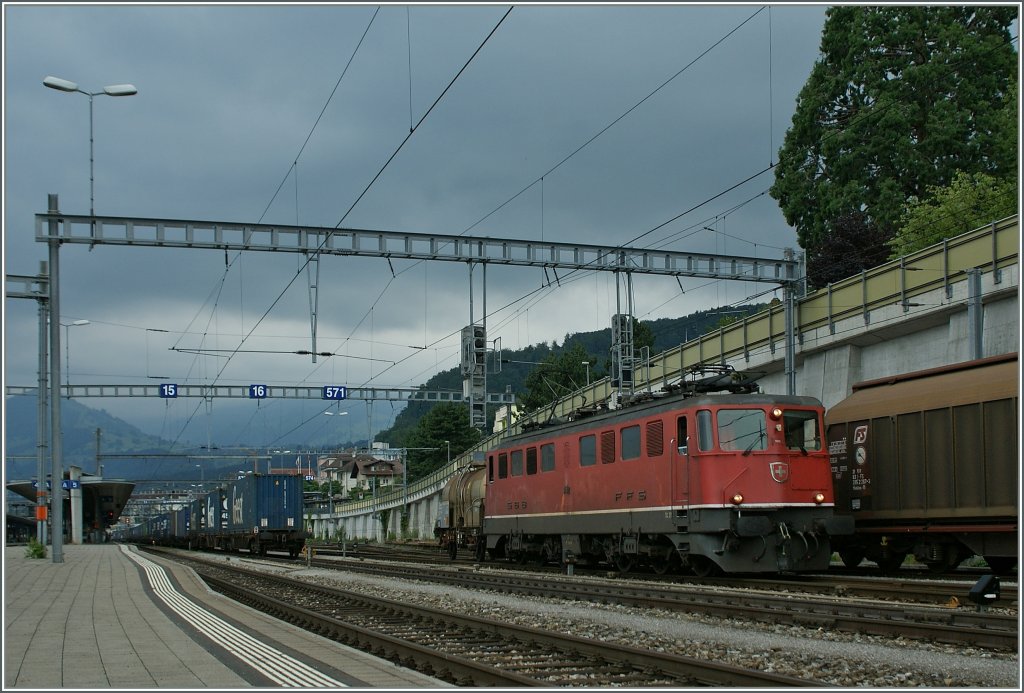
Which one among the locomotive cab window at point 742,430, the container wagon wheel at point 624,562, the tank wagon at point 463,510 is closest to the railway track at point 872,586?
the container wagon wheel at point 624,562

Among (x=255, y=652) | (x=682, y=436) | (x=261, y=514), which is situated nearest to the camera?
(x=255, y=652)

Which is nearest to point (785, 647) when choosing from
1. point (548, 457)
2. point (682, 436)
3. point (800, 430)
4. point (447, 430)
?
point (682, 436)

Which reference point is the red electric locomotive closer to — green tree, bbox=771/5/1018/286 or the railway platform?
the railway platform

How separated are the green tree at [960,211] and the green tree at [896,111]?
234 inches

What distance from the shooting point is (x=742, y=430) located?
19188 millimetres

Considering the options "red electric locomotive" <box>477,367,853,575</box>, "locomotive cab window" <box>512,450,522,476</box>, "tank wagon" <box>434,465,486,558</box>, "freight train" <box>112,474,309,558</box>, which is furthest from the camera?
"freight train" <box>112,474,309,558</box>

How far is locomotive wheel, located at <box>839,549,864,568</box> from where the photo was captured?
22.5 metres

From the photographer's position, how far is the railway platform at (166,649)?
379 inches

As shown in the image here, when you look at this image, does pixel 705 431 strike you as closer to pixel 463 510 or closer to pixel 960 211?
pixel 463 510

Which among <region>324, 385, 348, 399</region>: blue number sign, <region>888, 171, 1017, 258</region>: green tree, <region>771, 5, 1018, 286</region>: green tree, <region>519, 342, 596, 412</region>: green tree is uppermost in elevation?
<region>771, 5, 1018, 286</region>: green tree

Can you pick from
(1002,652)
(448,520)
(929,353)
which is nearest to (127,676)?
(1002,652)

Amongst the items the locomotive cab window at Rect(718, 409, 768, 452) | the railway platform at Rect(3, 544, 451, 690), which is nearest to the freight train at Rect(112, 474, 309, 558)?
the railway platform at Rect(3, 544, 451, 690)

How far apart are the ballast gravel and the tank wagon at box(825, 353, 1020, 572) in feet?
20.8

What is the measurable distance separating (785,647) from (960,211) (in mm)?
31380
